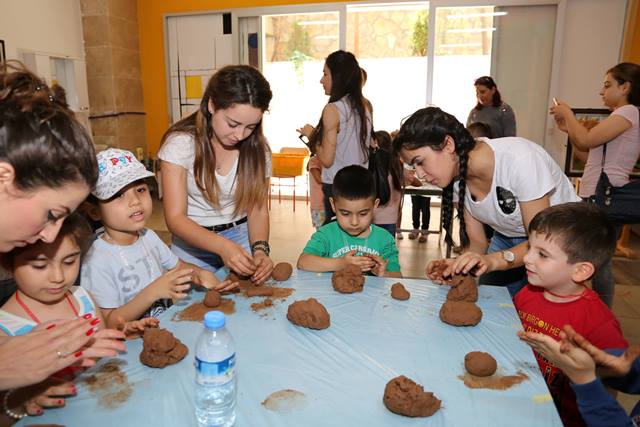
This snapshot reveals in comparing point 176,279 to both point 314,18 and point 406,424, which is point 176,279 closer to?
point 406,424

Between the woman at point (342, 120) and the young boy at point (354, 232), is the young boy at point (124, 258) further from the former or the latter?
the woman at point (342, 120)

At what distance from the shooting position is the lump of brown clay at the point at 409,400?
42.7 inches

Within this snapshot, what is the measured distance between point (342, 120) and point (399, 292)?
191cm

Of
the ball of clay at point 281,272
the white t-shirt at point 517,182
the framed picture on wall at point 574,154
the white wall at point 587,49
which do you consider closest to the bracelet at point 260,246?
the ball of clay at point 281,272

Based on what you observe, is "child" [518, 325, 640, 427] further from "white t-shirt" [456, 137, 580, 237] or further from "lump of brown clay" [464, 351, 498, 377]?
"white t-shirt" [456, 137, 580, 237]

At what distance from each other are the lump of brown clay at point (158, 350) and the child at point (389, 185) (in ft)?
7.97

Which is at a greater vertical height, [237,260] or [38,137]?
[38,137]

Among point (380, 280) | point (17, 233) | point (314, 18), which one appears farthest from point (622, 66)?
point (314, 18)

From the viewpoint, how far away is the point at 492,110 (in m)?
5.34

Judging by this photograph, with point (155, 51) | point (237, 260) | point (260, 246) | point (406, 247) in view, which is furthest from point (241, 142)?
point (155, 51)

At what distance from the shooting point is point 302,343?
57.1 inches

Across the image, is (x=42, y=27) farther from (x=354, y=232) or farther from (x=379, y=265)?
(x=379, y=265)

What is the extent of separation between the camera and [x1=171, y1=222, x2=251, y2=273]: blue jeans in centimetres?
236

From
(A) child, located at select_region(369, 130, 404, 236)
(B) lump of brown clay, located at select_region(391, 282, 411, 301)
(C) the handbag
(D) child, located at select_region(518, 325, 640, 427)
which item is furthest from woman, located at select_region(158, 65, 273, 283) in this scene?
(C) the handbag
